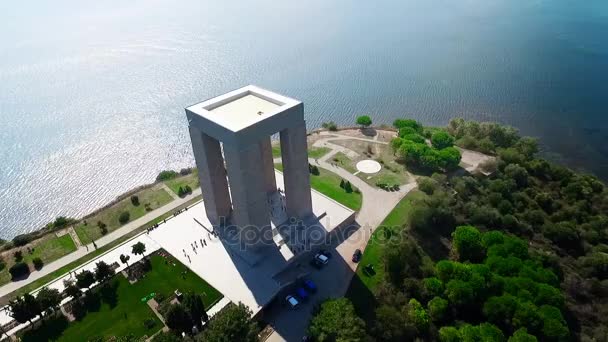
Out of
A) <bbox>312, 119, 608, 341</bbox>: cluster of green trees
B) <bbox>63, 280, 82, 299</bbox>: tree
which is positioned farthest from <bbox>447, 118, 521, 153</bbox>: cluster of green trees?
<bbox>63, 280, 82, 299</bbox>: tree

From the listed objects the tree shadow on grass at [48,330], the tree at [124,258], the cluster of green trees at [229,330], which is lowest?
the tree shadow on grass at [48,330]

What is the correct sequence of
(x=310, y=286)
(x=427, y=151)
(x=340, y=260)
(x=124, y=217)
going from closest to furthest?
(x=310, y=286)
(x=340, y=260)
(x=124, y=217)
(x=427, y=151)

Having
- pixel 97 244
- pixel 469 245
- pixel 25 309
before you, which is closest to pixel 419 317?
pixel 469 245

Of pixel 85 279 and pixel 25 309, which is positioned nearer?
pixel 25 309

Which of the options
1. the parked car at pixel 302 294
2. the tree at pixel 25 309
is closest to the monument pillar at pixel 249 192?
the parked car at pixel 302 294

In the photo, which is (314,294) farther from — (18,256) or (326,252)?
(18,256)

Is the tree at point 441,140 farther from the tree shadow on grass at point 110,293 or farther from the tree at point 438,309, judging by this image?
the tree shadow on grass at point 110,293

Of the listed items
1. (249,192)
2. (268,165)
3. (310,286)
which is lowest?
(310,286)
